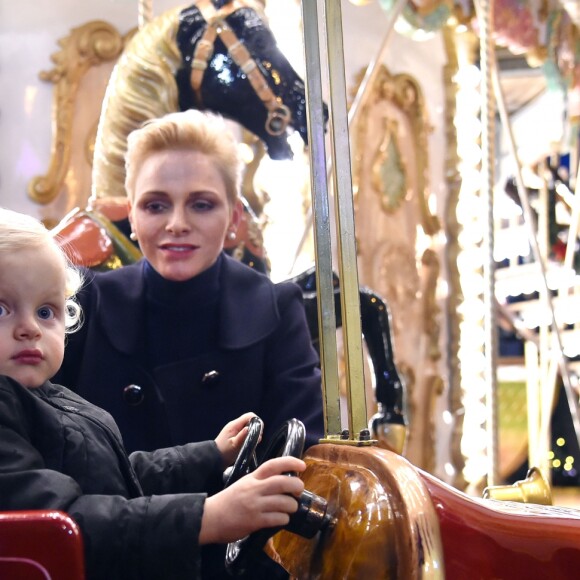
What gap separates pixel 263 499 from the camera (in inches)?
31.4

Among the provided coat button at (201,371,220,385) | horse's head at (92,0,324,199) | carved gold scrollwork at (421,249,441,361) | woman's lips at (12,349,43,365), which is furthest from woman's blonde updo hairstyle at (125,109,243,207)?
carved gold scrollwork at (421,249,441,361)

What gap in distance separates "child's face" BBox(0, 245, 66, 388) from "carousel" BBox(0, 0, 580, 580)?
0.22 m

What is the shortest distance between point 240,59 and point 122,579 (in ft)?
4.29

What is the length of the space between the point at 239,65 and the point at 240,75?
0.02 meters

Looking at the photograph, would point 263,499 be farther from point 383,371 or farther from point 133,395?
point 383,371

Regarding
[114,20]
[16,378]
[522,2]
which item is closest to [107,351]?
[16,378]

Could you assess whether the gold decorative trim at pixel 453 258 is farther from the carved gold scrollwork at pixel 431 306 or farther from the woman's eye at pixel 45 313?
the woman's eye at pixel 45 313

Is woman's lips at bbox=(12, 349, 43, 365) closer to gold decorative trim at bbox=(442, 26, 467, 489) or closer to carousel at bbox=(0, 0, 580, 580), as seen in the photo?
carousel at bbox=(0, 0, 580, 580)

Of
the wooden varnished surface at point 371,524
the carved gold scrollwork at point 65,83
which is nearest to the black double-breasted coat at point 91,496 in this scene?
the wooden varnished surface at point 371,524

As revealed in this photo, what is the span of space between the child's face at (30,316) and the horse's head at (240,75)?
103 cm

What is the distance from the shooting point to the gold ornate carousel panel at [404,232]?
331 cm

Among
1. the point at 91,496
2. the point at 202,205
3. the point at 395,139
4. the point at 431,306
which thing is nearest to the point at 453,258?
the point at 431,306

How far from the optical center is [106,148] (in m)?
1.84

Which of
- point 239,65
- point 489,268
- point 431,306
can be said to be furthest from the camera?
point 431,306
